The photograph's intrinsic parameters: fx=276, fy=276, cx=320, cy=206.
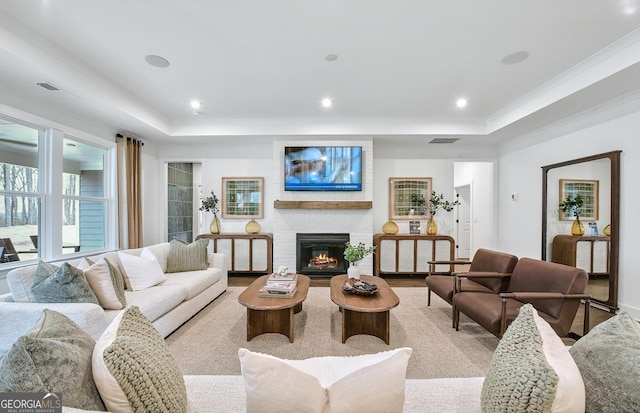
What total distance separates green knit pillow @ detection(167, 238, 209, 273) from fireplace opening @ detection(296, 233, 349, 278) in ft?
5.66

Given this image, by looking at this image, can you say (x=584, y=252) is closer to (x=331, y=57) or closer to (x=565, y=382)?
(x=565, y=382)

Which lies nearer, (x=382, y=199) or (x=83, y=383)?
(x=83, y=383)

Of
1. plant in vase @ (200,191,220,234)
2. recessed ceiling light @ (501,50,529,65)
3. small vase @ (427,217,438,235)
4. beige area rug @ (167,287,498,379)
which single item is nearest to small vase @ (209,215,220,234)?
plant in vase @ (200,191,220,234)

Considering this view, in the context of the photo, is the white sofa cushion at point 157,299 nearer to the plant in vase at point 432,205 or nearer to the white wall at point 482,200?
the plant in vase at point 432,205

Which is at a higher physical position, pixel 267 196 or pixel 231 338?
pixel 267 196

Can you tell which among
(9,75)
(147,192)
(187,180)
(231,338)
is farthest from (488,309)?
(187,180)

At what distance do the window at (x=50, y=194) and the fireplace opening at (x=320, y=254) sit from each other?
3.10 metres

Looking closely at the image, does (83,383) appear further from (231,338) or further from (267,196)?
(267,196)

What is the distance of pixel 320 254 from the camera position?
16.5ft

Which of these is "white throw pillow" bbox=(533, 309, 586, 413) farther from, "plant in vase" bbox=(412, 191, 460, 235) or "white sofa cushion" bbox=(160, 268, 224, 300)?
"plant in vase" bbox=(412, 191, 460, 235)

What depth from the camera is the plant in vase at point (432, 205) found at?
527cm

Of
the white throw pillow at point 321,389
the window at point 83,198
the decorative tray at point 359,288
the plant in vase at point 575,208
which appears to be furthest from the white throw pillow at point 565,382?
the window at point 83,198

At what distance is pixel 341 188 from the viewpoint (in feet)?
16.1

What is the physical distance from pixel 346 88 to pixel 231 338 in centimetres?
311
